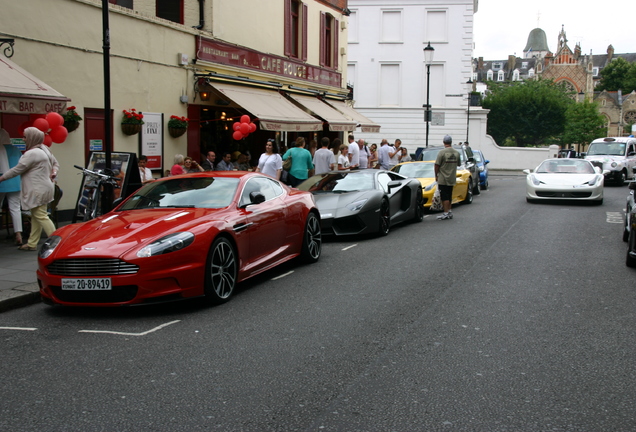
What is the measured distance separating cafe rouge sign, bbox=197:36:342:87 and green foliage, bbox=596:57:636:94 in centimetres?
11266

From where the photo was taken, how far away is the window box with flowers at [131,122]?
1470cm

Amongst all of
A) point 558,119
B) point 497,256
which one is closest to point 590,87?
point 558,119

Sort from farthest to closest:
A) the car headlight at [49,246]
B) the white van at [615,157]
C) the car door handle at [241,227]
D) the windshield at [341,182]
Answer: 1. the white van at [615,157]
2. the windshield at [341,182]
3. the car door handle at [241,227]
4. the car headlight at [49,246]

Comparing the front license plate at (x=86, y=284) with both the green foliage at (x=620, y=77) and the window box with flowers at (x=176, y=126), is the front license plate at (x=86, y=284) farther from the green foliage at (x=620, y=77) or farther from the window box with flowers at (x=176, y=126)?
the green foliage at (x=620, y=77)

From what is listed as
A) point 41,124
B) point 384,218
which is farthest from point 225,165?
point 41,124

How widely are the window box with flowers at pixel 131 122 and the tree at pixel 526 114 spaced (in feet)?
201

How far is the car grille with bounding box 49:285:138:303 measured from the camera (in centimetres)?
646

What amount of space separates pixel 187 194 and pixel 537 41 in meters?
189

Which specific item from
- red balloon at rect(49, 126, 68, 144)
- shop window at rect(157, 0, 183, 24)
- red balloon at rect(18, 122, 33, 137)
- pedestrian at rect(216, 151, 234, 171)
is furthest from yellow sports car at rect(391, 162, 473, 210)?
red balloon at rect(18, 122, 33, 137)

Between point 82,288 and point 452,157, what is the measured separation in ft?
33.6

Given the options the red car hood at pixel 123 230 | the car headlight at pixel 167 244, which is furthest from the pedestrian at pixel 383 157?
the car headlight at pixel 167 244

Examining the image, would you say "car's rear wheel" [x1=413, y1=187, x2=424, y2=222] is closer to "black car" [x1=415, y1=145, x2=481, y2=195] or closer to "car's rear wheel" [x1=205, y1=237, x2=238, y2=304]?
"black car" [x1=415, y1=145, x2=481, y2=195]

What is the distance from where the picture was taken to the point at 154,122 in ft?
52.1

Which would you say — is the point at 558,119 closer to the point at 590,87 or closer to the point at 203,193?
the point at 203,193
